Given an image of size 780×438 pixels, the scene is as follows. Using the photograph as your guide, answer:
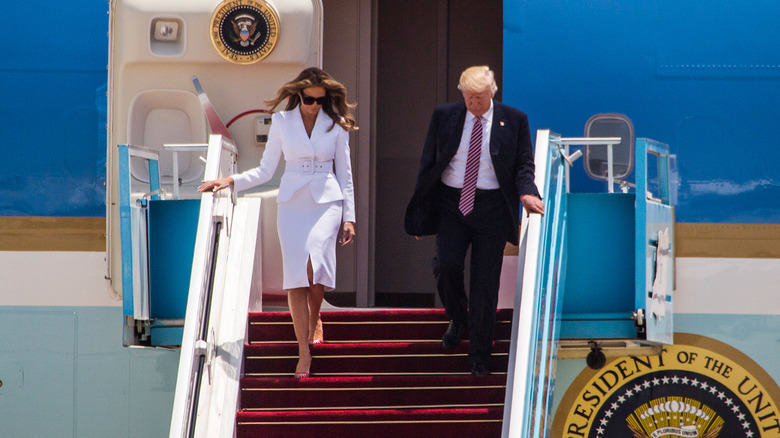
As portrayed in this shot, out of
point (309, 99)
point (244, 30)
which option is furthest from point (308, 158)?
point (244, 30)

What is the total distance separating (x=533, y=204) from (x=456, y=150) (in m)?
0.52

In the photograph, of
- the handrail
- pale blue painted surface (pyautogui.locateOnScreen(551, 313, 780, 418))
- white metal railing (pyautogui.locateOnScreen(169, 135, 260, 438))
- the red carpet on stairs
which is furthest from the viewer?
pale blue painted surface (pyautogui.locateOnScreen(551, 313, 780, 418))

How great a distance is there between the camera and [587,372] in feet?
18.4

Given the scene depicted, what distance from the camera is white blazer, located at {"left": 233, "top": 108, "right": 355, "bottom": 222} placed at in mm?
4539

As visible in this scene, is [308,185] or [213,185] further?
[308,185]

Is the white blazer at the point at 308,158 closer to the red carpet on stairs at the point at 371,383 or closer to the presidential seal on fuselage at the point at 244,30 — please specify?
the red carpet on stairs at the point at 371,383

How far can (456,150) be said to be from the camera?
14.4 feet

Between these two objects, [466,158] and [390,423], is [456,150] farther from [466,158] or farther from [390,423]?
[390,423]

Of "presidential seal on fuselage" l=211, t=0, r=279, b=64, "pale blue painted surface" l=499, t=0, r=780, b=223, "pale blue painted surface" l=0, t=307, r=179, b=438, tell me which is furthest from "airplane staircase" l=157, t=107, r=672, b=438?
"pale blue painted surface" l=0, t=307, r=179, b=438

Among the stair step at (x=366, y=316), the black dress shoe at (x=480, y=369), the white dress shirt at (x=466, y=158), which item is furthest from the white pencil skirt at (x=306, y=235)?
the black dress shoe at (x=480, y=369)

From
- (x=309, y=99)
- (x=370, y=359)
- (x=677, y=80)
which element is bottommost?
(x=370, y=359)

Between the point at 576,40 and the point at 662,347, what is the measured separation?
2073mm

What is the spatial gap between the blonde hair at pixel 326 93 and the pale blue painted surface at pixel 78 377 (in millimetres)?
2068

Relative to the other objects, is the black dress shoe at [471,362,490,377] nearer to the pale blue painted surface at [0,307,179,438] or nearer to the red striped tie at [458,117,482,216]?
the red striped tie at [458,117,482,216]
